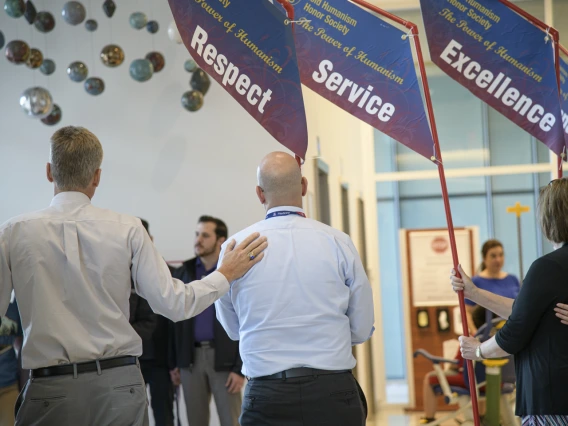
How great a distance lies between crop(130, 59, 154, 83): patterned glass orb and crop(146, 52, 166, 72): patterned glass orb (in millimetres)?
190

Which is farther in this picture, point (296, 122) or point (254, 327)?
point (296, 122)

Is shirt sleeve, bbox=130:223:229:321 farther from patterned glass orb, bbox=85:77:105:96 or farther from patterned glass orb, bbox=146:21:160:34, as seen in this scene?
patterned glass orb, bbox=146:21:160:34

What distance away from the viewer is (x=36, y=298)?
8.06 feet

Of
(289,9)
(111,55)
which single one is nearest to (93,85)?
(111,55)

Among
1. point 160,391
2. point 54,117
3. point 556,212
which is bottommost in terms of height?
point 160,391

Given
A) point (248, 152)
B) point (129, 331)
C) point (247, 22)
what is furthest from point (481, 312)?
point (129, 331)

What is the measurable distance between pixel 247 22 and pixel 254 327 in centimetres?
123

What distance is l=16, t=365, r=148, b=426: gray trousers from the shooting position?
241cm

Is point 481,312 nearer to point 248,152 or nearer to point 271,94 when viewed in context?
point 248,152

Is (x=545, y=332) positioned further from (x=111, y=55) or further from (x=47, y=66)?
(x=47, y=66)

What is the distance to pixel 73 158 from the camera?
2.54 metres

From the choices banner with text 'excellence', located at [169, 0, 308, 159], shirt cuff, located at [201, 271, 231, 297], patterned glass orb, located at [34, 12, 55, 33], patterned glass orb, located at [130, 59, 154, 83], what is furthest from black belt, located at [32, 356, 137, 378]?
patterned glass orb, located at [34, 12, 55, 33]

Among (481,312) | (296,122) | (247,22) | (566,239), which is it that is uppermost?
(247,22)

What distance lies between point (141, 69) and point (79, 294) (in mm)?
3220
